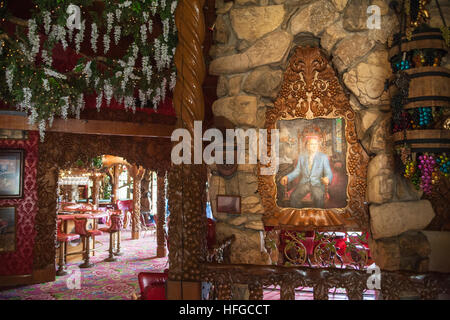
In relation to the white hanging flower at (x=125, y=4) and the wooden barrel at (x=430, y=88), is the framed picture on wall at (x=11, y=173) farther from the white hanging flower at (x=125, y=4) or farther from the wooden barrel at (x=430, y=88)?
the wooden barrel at (x=430, y=88)

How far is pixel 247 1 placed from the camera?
3.31 m

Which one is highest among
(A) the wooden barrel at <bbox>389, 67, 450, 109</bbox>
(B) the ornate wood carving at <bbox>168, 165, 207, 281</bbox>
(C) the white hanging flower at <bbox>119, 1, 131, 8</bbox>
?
(C) the white hanging flower at <bbox>119, 1, 131, 8</bbox>

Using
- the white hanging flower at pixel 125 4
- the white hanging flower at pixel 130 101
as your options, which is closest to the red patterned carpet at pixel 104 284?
the white hanging flower at pixel 130 101

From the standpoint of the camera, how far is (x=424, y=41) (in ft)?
8.57

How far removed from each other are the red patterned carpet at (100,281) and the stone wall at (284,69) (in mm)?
2092

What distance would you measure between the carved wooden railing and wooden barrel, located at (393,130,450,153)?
960 millimetres

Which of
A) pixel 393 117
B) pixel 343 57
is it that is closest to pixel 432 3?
pixel 343 57

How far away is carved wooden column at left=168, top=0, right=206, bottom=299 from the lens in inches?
95.0

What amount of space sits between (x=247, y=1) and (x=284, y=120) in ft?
4.19

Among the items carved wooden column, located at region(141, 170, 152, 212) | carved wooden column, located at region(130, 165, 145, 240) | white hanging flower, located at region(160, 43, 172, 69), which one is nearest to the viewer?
white hanging flower, located at region(160, 43, 172, 69)

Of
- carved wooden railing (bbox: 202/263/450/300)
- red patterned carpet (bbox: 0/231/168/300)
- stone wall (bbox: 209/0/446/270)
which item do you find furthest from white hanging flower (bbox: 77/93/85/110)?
carved wooden railing (bbox: 202/263/450/300)

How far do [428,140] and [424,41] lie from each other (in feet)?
2.65

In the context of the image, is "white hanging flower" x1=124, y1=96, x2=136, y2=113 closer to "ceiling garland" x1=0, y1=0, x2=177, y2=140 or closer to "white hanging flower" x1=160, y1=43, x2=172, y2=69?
"ceiling garland" x1=0, y1=0, x2=177, y2=140

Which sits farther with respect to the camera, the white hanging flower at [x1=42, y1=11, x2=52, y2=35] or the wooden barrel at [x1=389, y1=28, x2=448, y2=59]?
the white hanging flower at [x1=42, y1=11, x2=52, y2=35]
